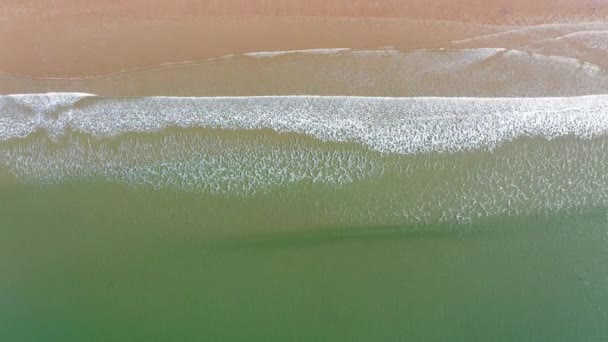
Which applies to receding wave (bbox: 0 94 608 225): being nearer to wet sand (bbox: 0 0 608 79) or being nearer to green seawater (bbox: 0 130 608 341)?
green seawater (bbox: 0 130 608 341)

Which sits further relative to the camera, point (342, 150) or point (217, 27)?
point (217, 27)

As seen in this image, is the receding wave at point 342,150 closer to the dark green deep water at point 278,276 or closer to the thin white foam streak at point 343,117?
the thin white foam streak at point 343,117

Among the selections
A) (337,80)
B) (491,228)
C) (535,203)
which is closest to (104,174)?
(337,80)

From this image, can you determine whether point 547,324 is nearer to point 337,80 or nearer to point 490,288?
point 490,288

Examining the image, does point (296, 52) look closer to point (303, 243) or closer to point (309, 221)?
point (309, 221)

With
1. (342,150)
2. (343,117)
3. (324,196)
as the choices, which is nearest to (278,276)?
(324,196)

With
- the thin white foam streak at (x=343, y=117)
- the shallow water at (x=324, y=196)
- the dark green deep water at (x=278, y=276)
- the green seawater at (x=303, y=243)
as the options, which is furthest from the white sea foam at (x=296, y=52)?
the dark green deep water at (x=278, y=276)
